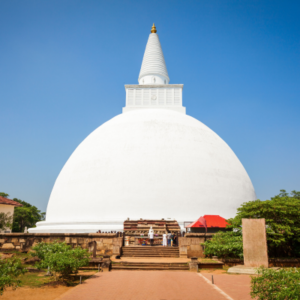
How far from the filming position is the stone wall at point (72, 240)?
1499 centimetres

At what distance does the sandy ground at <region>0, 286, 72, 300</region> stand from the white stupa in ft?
28.1

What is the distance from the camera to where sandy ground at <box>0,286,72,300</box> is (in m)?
7.71

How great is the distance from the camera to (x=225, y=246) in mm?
13242

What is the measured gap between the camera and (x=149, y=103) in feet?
85.4

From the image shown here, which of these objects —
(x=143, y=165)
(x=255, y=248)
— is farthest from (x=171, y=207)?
(x=255, y=248)

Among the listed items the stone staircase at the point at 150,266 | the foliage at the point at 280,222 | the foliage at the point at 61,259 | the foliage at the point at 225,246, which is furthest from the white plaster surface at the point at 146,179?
the foliage at the point at 61,259

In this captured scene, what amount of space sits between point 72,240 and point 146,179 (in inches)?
216

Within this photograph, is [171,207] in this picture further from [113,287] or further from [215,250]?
[113,287]

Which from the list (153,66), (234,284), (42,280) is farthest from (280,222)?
(153,66)

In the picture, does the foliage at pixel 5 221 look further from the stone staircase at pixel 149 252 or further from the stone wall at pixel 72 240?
the stone staircase at pixel 149 252

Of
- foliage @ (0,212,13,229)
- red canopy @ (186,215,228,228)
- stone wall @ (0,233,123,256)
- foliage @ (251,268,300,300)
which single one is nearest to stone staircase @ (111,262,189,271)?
stone wall @ (0,233,123,256)

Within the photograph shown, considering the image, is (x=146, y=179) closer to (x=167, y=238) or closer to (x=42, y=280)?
(x=167, y=238)

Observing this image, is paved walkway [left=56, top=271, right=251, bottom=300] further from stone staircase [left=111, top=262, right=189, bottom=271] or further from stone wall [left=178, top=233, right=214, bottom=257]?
stone wall [left=178, top=233, right=214, bottom=257]

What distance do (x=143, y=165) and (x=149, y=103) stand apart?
29.8 ft
